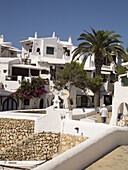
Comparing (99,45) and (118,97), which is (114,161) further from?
(99,45)

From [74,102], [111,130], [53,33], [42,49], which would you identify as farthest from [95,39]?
[53,33]

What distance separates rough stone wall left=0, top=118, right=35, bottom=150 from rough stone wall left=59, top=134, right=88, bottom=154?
3.66m

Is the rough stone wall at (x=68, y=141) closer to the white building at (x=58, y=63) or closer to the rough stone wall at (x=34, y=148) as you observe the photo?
the rough stone wall at (x=34, y=148)

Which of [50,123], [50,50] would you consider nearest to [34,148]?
[50,123]

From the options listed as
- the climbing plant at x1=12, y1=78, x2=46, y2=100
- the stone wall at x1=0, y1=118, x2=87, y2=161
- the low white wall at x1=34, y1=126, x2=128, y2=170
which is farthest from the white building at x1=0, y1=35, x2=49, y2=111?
the low white wall at x1=34, y1=126, x2=128, y2=170

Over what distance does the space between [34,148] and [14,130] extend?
363 cm

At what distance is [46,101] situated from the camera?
33844 mm

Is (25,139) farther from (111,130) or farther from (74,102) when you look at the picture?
(74,102)

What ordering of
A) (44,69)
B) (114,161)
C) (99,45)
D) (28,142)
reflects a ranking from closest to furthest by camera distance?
(114,161) < (28,142) < (99,45) < (44,69)

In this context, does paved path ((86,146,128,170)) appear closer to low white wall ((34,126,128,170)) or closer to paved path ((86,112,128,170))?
paved path ((86,112,128,170))

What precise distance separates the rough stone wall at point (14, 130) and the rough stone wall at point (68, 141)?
3657mm

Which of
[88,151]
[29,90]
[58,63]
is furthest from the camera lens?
[58,63]

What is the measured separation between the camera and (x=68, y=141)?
16.2 metres

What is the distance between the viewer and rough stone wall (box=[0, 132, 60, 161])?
17.2 m
